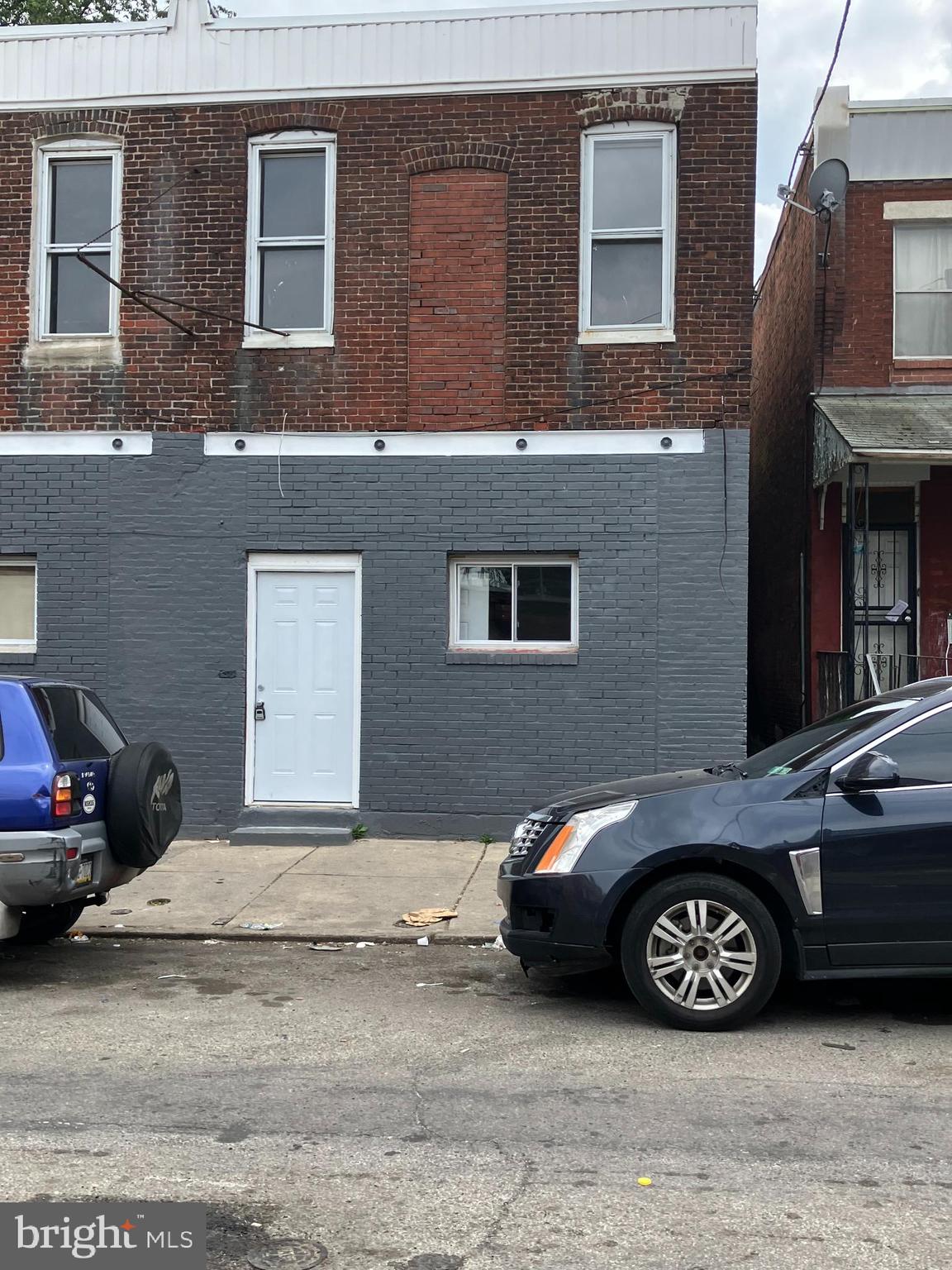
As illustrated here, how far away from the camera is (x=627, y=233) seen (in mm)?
11492

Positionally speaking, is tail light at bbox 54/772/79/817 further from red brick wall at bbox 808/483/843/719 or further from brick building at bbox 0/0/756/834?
red brick wall at bbox 808/483/843/719

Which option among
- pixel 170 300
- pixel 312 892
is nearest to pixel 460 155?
pixel 170 300

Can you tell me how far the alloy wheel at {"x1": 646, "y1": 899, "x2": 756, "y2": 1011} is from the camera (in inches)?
234

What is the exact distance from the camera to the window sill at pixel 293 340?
1171cm

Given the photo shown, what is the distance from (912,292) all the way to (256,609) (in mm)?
7541

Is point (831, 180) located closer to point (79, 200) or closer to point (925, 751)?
point (79, 200)

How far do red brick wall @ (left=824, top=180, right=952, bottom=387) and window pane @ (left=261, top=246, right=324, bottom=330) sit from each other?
5361mm

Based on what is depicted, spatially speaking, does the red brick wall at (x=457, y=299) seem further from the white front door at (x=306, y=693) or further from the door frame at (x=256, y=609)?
the white front door at (x=306, y=693)

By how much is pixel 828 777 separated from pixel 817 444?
23.4 feet

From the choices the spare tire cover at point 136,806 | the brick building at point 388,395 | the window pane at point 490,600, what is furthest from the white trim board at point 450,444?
the spare tire cover at point 136,806

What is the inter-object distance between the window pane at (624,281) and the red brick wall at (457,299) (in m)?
0.88

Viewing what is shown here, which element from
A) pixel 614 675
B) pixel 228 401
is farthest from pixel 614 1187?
pixel 228 401

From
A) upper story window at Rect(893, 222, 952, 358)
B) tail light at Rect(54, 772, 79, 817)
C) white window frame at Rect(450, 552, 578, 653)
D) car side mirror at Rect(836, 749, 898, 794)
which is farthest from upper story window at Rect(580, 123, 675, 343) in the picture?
tail light at Rect(54, 772, 79, 817)

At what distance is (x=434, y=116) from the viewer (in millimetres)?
11594
